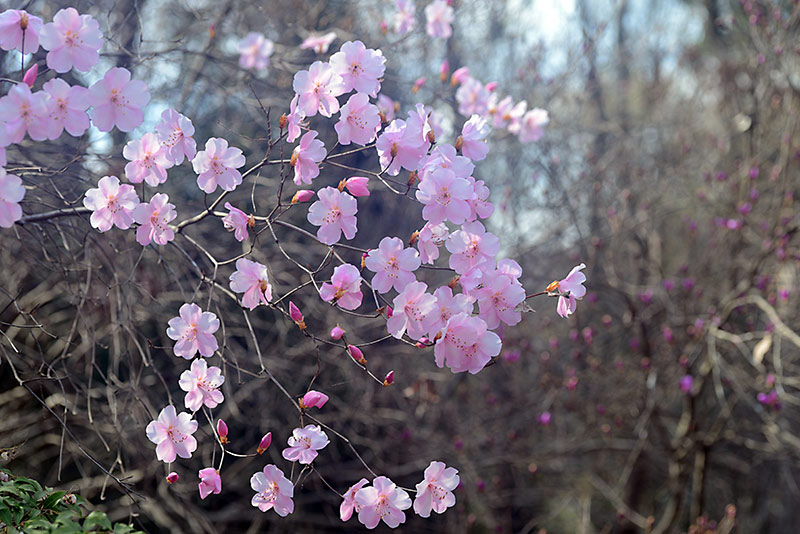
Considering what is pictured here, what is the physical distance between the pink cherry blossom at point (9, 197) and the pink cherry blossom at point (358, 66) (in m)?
0.74

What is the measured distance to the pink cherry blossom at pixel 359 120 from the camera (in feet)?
5.46

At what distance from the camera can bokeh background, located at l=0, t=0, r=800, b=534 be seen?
11.6 feet

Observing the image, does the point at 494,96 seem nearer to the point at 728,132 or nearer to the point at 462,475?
the point at 462,475

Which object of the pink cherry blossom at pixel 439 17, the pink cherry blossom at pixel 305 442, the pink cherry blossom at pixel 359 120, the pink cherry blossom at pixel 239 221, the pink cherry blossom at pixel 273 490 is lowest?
the pink cherry blossom at pixel 273 490

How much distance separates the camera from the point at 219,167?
5.53 feet

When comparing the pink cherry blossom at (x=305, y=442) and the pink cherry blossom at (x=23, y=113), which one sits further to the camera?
the pink cherry blossom at (x=305, y=442)

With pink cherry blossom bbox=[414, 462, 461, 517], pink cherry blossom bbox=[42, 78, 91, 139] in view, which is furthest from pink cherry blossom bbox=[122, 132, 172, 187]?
pink cherry blossom bbox=[414, 462, 461, 517]

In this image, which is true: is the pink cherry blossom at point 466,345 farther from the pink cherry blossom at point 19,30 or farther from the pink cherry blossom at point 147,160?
the pink cherry blossom at point 19,30

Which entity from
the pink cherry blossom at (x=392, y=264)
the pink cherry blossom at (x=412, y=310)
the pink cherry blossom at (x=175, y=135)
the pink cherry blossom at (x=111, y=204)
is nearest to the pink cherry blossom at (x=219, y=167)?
the pink cherry blossom at (x=175, y=135)

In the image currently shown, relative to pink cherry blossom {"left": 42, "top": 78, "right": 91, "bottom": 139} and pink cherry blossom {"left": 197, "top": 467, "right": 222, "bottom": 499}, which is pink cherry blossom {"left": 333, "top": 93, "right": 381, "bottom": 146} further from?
pink cherry blossom {"left": 197, "top": 467, "right": 222, "bottom": 499}

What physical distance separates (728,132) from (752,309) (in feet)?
5.92

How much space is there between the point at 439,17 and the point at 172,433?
234 centimetres

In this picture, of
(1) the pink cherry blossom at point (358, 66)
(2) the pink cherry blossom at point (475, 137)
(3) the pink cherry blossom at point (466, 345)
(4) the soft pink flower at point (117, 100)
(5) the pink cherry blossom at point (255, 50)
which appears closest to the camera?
(3) the pink cherry blossom at point (466, 345)

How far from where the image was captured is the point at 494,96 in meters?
3.10
